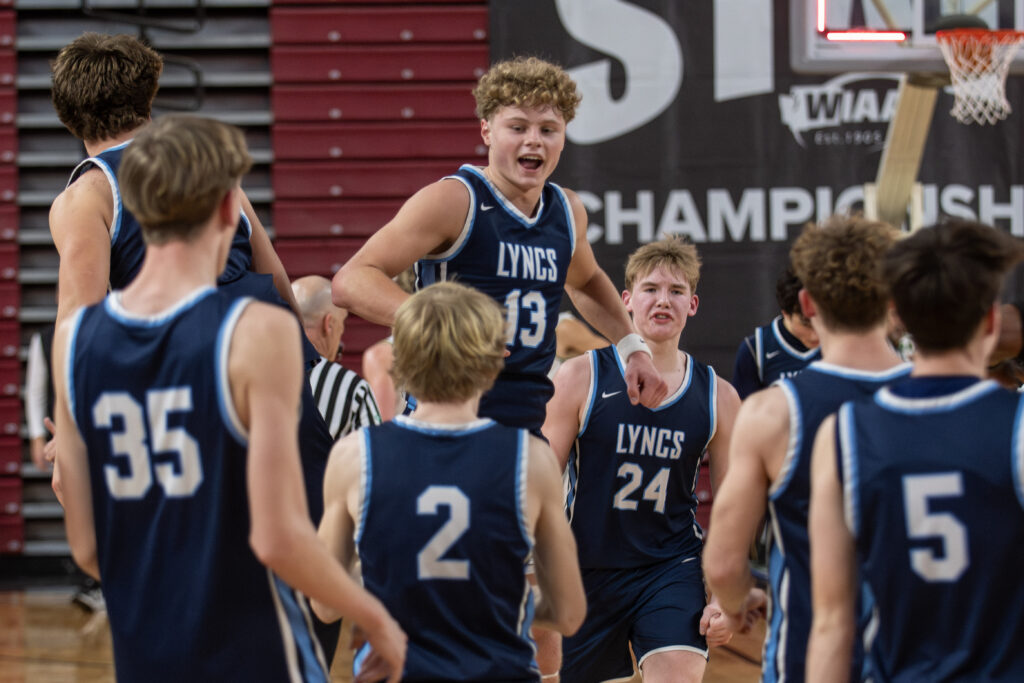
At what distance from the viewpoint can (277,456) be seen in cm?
187

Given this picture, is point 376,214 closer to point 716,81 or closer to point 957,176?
point 716,81

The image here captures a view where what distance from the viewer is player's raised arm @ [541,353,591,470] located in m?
3.93

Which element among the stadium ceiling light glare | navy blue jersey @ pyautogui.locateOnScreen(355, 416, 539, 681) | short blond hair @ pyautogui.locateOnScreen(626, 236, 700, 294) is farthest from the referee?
the stadium ceiling light glare

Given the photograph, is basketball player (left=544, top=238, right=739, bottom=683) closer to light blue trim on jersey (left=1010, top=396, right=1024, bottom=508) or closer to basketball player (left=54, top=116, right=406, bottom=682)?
basketball player (left=54, top=116, right=406, bottom=682)

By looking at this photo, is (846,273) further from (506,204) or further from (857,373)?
(506,204)

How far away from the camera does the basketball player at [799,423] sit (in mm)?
2203

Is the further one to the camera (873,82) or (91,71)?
(873,82)

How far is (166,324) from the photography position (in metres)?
1.96

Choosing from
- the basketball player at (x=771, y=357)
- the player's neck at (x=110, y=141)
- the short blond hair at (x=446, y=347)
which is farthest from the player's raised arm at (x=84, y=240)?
the basketball player at (x=771, y=357)

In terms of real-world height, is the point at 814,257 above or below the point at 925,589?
above

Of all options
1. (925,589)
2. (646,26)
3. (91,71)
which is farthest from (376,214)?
(925,589)

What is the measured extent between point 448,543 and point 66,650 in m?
4.58

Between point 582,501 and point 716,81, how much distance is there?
4.70 m

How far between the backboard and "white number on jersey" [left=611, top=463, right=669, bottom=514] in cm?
414
